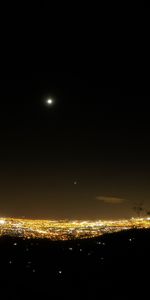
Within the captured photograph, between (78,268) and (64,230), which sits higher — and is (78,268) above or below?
below

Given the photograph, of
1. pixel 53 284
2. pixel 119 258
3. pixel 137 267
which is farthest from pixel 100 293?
pixel 119 258

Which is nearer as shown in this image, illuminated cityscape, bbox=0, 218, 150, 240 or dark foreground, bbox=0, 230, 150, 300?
dark foreground, bbox=0, 230, 150, 300

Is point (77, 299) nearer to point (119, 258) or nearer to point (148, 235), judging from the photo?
point (119, 258)

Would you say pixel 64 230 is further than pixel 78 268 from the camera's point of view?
Yes

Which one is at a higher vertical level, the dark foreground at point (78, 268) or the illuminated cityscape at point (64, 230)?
the illuminated cityscape at point (64, 230)

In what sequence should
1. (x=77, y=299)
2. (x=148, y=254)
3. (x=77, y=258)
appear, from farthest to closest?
(x=77, y=258) < (x=148, y=254) < (x=77, y=299)

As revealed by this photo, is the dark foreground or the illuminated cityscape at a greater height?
the illuminated cityscape

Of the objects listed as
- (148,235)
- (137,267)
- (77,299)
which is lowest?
(77,299)

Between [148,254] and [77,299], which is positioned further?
[148,254]
